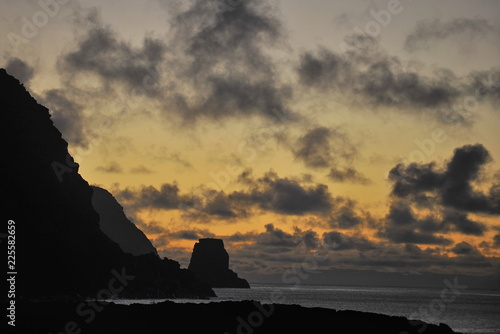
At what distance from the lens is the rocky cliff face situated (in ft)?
476

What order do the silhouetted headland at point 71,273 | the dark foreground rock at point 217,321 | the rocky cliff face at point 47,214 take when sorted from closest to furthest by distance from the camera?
the dark foreground rock at point 217,321
the silhouetted headland at point 71,273
the rocky cliff face at point 47,214

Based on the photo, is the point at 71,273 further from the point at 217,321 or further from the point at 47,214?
the point at 217,321

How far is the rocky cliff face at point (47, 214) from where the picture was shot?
145125 mm

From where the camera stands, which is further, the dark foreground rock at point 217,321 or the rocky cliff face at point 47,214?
Result: the rocky cliff face at point 47,214

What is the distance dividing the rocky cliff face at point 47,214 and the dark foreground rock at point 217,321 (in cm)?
6607

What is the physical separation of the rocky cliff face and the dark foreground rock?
66.1 meters

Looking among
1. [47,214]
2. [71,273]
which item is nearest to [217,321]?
[71,273]

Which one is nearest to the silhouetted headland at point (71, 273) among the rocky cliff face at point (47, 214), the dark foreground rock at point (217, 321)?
the dark foreground rock at point (217, 321)

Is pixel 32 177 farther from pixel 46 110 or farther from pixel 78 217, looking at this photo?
pixel 46 110

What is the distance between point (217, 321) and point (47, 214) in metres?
104

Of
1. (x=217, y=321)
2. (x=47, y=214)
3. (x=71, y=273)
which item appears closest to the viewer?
(x=217, y=321)

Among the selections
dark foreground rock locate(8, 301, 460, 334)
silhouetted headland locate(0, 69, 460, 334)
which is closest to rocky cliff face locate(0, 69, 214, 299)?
silhouetted headland locate(0, 69, 460, 334)

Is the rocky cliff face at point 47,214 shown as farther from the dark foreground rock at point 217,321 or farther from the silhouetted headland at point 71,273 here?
the dark foreground rock at point 217,321

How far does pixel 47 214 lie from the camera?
158000 mm
